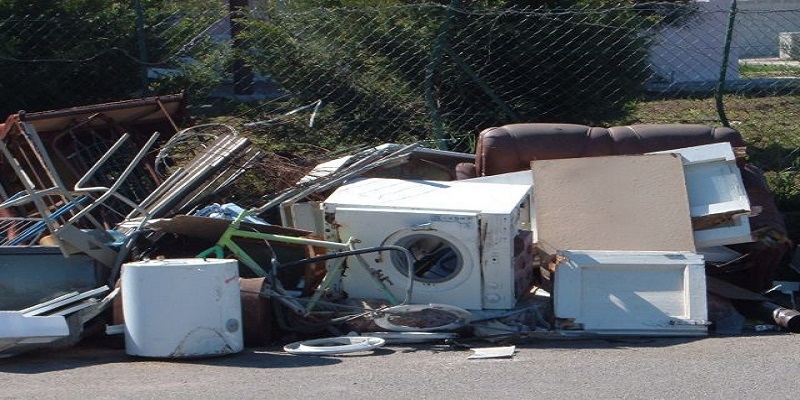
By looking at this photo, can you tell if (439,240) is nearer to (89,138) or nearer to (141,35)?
(89,138)

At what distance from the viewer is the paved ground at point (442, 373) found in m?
5.07

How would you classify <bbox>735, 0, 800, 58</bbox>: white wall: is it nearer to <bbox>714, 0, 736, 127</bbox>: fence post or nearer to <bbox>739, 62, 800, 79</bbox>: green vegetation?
<bbox>714, 0, 736, 127</bbox>: fence post

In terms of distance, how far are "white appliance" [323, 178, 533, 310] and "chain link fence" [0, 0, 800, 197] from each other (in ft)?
7.60

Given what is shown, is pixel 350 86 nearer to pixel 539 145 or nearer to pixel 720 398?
pixel 539 145

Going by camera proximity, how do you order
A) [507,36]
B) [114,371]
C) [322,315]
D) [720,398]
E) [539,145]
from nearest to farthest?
1. [720,398]
2. [114,371]
3. [322,315]
4. [539,145]
5. [507,36]

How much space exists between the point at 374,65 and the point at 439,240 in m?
3.08

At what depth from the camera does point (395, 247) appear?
6.25 meters

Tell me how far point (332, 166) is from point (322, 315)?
140cm

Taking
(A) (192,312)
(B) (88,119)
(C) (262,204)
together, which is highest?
(B) (88,119)

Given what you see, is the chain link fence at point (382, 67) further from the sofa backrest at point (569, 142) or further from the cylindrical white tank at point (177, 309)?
the cylindrical white tank at point (177, 309)

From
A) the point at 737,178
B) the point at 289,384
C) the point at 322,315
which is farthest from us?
the point at 737,178

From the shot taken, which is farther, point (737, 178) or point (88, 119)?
point (88, 119)

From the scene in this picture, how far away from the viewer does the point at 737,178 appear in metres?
7.05

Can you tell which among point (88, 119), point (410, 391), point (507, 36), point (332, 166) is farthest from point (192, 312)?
point (507, 36)
